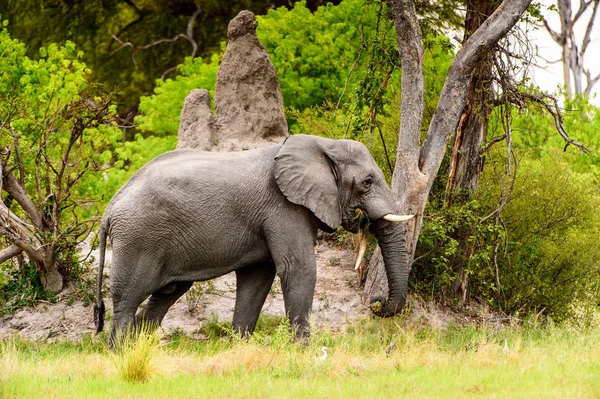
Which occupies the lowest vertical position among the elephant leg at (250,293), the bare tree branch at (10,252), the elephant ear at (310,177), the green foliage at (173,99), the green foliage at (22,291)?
the green foliage at (22,291)

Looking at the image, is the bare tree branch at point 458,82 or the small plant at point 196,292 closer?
the bare tree branch at point 458,82

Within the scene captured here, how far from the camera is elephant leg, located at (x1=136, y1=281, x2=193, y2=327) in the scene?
42.5ft

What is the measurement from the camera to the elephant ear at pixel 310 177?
479 inches

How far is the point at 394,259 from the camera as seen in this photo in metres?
12.5

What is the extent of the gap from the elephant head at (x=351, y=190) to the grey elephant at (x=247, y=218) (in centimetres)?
1

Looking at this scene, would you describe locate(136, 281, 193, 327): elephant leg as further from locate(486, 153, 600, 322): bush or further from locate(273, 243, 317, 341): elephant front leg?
locate(486, 153, 600, 322): bush

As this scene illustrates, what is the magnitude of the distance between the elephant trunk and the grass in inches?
21.5

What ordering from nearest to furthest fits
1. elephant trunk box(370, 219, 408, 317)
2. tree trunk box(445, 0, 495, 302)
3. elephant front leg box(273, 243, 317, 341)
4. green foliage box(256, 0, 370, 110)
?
elephant front leg box(273, 243, 317, 341) → elephant trunk box(370, 219, 408, 317) → tree trunk box(445, 0, 495, 302) → green foliage box(256, 0, 370, 110)

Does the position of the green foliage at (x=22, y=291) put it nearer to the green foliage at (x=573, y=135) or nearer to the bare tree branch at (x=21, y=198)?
the bare tree branch at (x=21, y=198)

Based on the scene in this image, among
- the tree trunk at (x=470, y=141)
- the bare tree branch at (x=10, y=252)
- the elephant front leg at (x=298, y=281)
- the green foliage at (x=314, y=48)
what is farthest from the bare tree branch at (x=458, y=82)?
the green foliage at (x=314, y=48)

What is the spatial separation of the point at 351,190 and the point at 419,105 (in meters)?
2.60

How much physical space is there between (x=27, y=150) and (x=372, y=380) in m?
10.0

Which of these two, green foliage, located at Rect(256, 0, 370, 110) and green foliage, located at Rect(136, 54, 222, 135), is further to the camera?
green foliage, located at Rect(136, 54, 222, 135)

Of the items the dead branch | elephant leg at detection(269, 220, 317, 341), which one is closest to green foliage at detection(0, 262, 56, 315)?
elephant leg at detection(269, 220, 317, 341)
